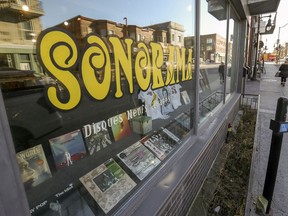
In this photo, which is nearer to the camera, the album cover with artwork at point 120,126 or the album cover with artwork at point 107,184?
the album cover with artwork at point 107,184

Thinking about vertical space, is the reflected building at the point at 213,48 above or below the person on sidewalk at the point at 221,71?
above

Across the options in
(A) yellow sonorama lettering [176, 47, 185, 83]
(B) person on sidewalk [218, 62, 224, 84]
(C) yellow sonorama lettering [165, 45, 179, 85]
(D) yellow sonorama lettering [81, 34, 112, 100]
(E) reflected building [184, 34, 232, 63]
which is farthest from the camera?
(B) person on sidewalk [218, 62, 224, 84]

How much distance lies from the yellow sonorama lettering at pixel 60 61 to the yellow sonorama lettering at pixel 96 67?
8 cm

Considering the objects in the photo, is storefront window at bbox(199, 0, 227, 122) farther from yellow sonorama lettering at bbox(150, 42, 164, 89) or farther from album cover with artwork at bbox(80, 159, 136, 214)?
album cover with artwork at bbox(80, 159, 136, 214)

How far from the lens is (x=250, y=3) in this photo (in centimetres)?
484

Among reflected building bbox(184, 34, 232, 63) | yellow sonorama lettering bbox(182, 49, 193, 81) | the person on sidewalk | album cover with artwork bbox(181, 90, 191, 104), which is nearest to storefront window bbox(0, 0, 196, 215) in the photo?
yellow sonorama lettering bbox(182, 49, 193, 81)

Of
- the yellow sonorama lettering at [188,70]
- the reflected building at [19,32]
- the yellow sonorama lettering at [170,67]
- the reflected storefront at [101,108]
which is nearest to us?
the reflected building at [19,32]

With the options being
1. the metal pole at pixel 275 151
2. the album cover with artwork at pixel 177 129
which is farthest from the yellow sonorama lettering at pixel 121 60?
the metal pole at pixel 275 151

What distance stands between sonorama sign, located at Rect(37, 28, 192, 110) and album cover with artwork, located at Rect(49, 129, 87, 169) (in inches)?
13.1

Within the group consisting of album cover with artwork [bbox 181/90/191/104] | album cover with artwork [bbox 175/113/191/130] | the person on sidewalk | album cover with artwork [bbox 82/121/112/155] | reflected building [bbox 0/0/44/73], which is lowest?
album cover with artwork [bbox 175/113/191/130]

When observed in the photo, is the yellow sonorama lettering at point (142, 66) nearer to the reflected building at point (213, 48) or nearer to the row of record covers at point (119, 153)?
the row of record covers at point (119, 153)

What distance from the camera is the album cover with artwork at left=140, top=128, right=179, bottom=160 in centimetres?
193

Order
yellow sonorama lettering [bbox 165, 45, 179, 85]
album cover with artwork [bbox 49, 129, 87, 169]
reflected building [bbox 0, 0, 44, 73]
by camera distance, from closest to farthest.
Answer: reflected building [bbox 0, 0, 44, 73]
album cover with artwork [bbox 49, 129, 87, 169]
yellow sonorama lettering [bbox 165, 45, 179, 85]

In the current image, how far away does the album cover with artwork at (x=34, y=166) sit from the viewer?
3.68 ft
